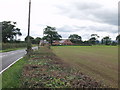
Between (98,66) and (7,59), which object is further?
(7,59)

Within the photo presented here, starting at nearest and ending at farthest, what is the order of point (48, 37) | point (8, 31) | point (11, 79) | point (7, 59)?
point (11, 79) → point (7, 59) → point (8, 31) → point (48, 37)

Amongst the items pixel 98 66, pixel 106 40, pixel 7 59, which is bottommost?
pixel 98 66

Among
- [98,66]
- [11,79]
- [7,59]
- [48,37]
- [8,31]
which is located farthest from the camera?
[48,37]

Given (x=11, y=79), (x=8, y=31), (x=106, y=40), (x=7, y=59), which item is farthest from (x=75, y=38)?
(x=11, y=79)

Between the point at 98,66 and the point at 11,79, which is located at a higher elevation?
the point at 11,79

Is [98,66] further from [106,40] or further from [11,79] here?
[106,40]

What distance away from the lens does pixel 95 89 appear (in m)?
4.92

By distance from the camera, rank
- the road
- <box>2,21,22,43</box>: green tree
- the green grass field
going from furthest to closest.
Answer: <box>2,21,22,43</box>: green tree → the road → the green grass field

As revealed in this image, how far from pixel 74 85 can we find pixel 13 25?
236 ft

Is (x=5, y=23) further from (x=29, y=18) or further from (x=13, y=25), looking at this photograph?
(x=29, y=18)

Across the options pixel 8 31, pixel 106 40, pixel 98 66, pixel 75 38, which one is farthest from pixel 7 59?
pixel 106 40

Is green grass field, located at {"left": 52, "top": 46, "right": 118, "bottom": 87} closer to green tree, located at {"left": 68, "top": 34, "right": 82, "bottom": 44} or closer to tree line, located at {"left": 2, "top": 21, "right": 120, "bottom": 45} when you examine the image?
tree line, located at {"left": 2, "top": 21, "right": 120, "bottom": 45}

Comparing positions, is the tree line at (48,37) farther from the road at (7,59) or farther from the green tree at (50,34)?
the road at (7,59)

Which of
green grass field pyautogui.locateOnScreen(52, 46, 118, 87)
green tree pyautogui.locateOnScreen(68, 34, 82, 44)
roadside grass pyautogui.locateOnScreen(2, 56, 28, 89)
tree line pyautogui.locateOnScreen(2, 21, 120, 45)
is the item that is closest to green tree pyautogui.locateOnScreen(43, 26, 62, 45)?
tree line pyautogui.locateOnScreen(2, 21, 120, 45)
